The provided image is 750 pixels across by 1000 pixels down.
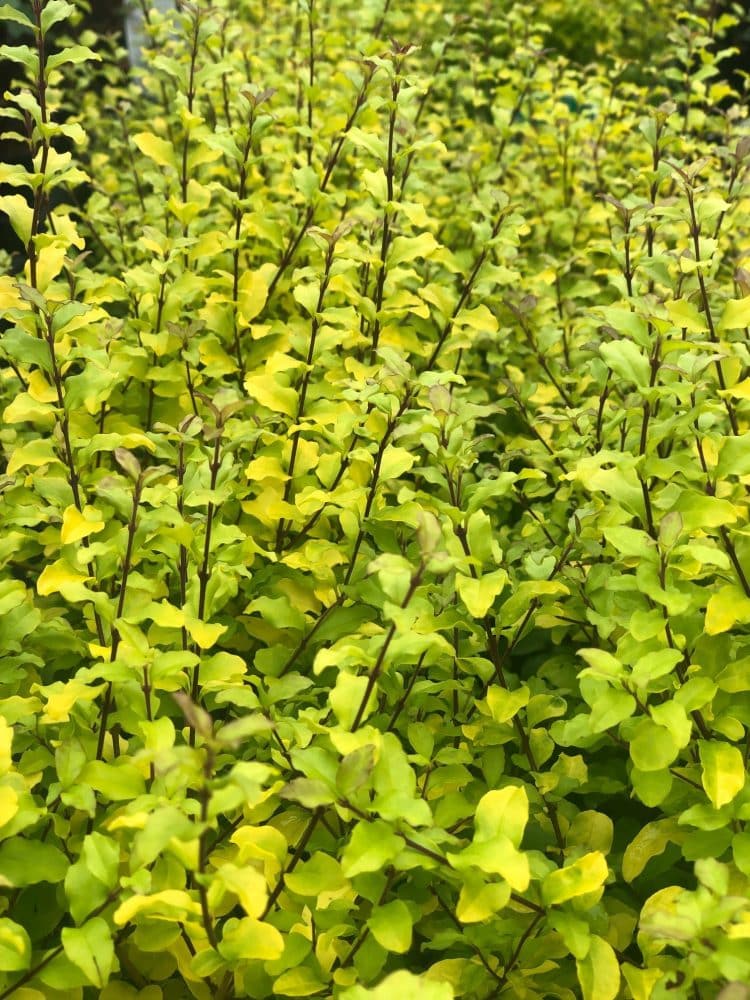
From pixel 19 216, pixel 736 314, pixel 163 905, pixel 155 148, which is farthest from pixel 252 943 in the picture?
pixel 155 148

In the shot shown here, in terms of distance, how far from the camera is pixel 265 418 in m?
2.05

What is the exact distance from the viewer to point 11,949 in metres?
1.21

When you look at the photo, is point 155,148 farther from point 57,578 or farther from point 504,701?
point 504,701

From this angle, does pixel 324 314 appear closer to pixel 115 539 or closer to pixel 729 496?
pixel 115 539

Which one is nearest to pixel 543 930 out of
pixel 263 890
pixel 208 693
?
pixel 263 890

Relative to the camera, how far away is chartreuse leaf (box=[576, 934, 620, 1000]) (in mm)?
1355

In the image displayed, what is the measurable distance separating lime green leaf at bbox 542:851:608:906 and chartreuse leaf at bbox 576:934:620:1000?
12 cm

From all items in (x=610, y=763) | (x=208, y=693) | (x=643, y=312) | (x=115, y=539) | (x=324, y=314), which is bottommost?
(x=610, y=763)

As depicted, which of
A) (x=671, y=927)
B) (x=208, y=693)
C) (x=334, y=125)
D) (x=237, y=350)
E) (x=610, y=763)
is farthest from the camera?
(x=334, y=125)

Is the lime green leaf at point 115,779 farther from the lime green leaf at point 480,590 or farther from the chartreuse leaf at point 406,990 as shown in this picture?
the lime green leaf at point 480,590

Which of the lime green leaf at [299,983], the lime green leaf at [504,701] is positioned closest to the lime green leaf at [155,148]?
the lime green leaf at [504,701]

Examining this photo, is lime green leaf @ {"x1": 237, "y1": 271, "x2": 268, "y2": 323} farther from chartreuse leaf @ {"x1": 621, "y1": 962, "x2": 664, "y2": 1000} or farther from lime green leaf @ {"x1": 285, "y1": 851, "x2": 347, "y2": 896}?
chartreuse leaf @ {"x1": 621, "y1": 962, "x2": 664, "y2": 1000}

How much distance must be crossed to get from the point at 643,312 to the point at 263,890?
1084 millimetres

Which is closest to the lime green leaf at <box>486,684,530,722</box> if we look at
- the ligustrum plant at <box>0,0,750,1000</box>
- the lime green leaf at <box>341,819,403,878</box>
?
the ligustrum plant at <box>0,0,750,1000</box>
